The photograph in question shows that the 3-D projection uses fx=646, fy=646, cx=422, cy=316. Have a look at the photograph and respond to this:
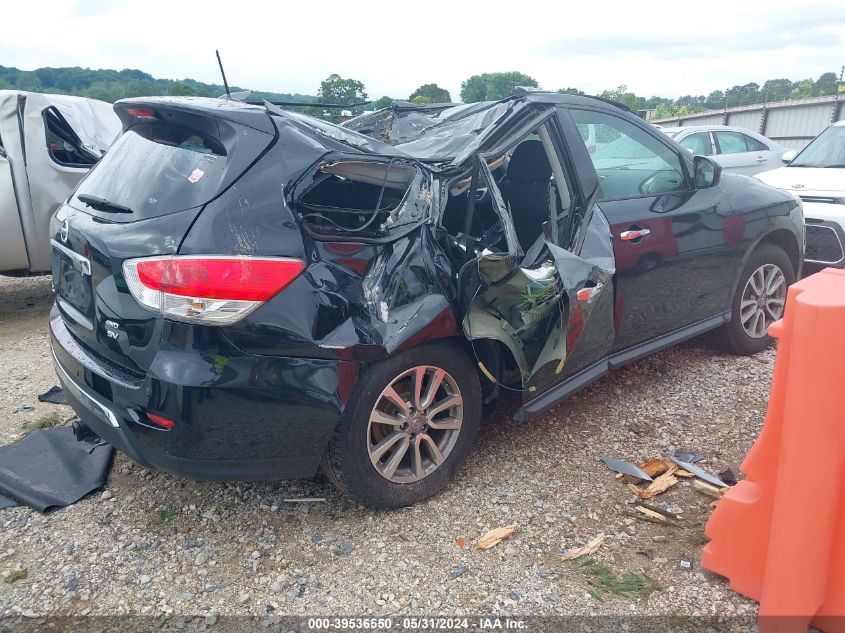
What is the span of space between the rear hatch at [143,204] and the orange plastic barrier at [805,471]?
2037 millimetres

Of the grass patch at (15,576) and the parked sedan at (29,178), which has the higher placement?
the parked sedan at (29,178)

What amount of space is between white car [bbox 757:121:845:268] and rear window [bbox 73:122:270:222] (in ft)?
18.6

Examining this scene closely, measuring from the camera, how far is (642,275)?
3672mm

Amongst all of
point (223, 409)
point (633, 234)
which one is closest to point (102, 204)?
point (223, 409)

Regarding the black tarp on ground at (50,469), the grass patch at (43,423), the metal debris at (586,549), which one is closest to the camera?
the metal debris at (586,549)

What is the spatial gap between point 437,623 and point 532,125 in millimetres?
2377

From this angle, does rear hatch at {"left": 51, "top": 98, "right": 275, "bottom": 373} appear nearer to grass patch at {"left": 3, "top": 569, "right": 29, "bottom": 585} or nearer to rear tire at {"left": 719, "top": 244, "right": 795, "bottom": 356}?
grass patch at {"left": 3, "top": 569, "right": 29, "bottom": 585}

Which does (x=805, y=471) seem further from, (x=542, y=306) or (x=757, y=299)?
(x=757, y=299)

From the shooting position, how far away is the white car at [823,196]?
606 centimetres

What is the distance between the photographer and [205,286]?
232 centimetres

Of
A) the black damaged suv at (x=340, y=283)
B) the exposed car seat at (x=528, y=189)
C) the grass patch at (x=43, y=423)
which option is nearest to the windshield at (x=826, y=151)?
the black damaged suv at (x=340, y=283)

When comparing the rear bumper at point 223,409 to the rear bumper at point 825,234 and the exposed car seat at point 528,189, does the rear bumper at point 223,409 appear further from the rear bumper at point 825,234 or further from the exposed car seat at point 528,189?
the rear bumper at point 825,234

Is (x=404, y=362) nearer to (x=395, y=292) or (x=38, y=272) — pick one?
(x=395, y=292)

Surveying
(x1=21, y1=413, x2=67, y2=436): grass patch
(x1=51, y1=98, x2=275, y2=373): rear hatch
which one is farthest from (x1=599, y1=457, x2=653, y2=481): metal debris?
(x1=21, y1=413, x2=67, y2=436): grass patch
